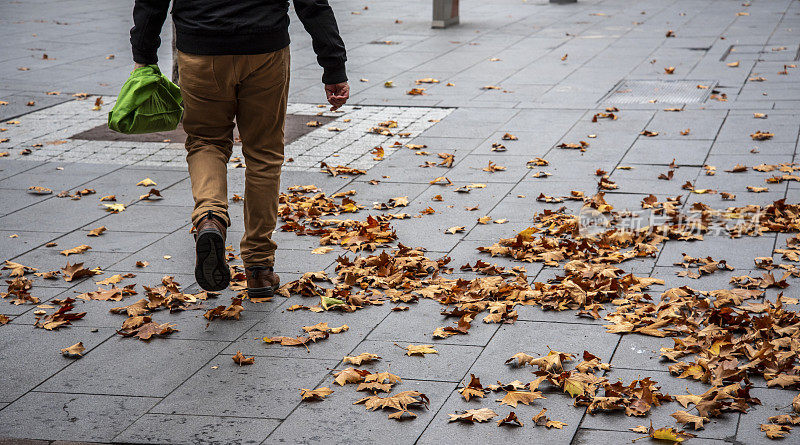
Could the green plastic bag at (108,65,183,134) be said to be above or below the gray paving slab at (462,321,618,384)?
above

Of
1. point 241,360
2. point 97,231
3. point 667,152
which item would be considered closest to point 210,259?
point 241,360

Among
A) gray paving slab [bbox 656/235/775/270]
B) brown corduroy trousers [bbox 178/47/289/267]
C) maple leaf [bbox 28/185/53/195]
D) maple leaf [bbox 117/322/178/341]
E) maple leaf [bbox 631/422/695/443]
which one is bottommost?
maple leaf [bbox 28/185/53/195]

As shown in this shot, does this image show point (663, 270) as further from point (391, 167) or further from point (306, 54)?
point (306, 54)

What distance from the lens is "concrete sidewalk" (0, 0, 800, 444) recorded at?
379 cm

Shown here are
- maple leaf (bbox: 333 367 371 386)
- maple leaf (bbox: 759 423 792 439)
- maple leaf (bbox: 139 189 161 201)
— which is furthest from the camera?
maple leaf (bbox: 139 189 161 201)

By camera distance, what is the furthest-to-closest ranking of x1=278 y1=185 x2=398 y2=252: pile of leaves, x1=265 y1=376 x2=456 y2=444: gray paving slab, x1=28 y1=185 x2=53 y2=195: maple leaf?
x1=28 y1=185 x2=53 y2=195: maple leaf → x1=278 y1=185 x2=398 y2=252: pile of leaves → x1=265 y1=376 x2=456 y2=444: gray paving slab

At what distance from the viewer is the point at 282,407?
12.6 feet

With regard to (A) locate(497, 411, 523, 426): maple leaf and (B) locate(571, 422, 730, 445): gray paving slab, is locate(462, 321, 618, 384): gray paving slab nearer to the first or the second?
(A) locate(497, 411, 523, 426): maple leaf

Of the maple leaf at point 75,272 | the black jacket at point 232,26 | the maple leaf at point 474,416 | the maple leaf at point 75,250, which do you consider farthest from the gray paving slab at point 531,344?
the maple leaf at point 75,250

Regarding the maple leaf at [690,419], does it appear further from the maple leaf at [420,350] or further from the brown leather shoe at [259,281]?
the brown leather shoe at [259,281]

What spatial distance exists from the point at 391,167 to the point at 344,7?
12.7 m

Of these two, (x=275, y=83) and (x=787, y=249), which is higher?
(x=275, y=83)

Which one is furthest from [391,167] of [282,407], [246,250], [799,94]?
[799,94]

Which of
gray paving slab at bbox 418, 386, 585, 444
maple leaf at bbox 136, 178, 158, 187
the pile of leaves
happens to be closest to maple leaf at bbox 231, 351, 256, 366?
gray paving slab at bbox 418, 386, 585, 444
